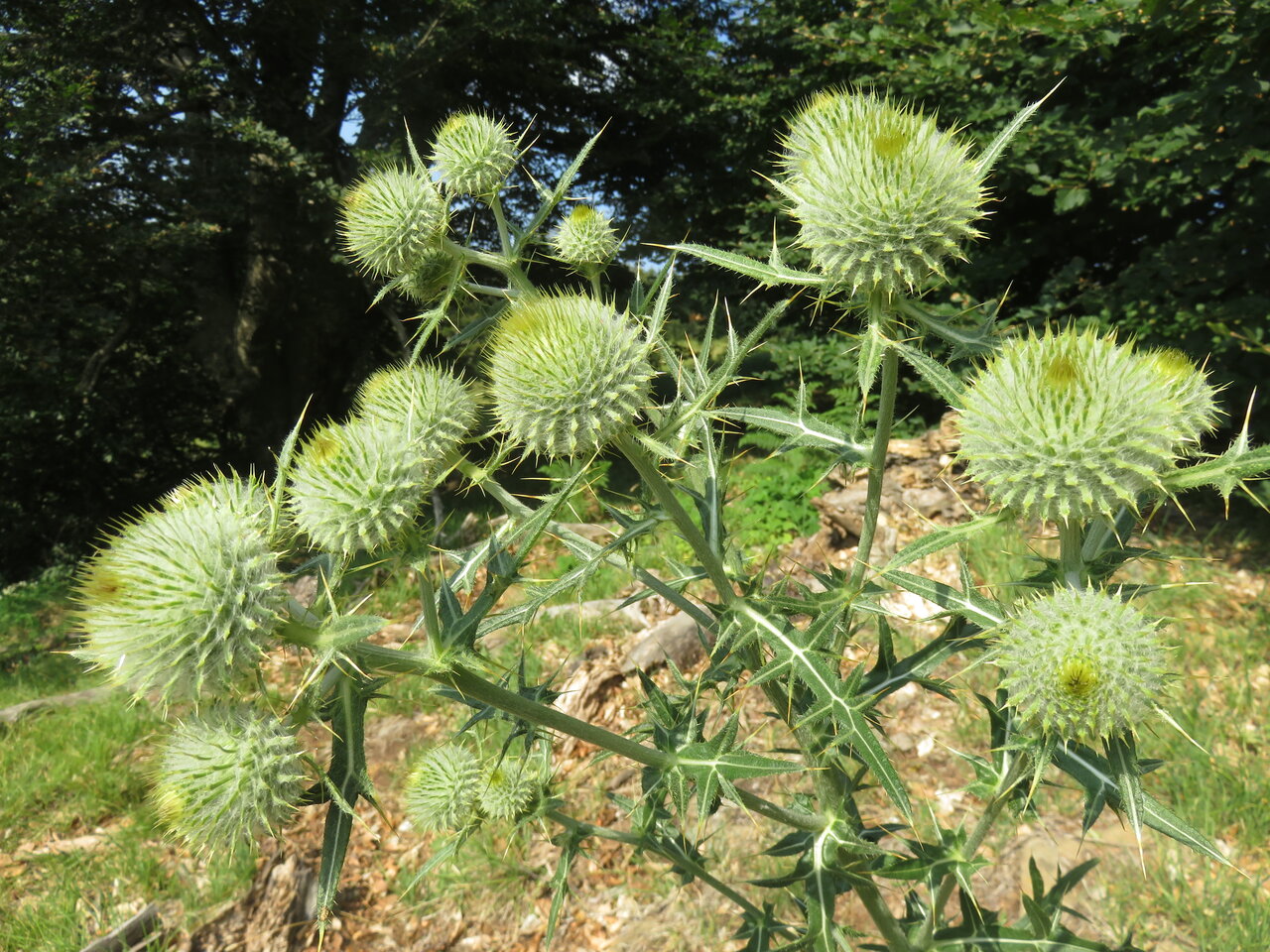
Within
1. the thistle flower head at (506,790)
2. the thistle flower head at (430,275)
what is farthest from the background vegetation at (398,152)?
the thistle flower head at (506,790)

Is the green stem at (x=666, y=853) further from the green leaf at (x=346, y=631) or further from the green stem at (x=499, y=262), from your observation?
the green stem at (x=499, y=262)

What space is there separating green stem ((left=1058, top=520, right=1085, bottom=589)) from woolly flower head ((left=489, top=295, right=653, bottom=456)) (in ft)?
3.66

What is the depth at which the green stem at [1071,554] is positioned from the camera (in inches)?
67.2

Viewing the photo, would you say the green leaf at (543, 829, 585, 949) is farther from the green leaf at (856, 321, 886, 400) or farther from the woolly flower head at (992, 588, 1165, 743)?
the green leaf at (856, 321, 886, 400)

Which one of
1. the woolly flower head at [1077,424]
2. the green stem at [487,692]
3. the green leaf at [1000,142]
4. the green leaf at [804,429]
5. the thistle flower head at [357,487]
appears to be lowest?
the green stem at [487,692]

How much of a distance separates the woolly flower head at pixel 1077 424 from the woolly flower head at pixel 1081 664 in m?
0.22

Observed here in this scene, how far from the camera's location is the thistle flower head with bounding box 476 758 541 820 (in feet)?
8.46

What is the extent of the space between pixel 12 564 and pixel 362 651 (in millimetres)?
14344

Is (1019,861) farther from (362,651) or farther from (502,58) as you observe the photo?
(502,58)

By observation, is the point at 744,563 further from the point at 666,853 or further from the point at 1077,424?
the point at 1077,424

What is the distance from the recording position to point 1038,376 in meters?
1.67

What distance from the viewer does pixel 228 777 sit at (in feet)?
5.19

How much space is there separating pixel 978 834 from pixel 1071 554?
80 centimetres

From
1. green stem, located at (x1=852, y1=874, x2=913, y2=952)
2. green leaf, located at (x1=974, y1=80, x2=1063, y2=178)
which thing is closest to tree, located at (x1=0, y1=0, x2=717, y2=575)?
green leaf, located at (x1=974, y1=80, x2=1063, y2=178)
